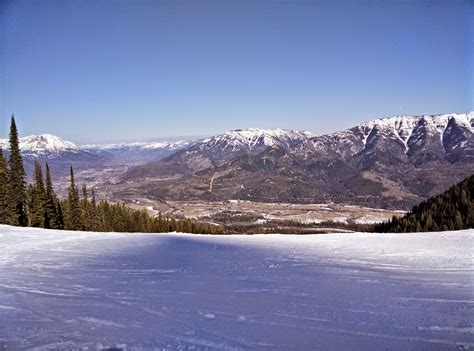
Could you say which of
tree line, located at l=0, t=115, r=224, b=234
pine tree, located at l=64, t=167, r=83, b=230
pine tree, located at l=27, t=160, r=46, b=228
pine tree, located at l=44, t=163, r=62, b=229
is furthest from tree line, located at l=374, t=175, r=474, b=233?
pine tree, located at l=27, t=160, r=46, b=228

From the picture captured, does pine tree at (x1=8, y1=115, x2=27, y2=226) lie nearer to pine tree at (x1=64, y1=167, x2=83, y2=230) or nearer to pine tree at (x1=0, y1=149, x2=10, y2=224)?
pine tree at (x1=0, y1=149, x2=10, y2=224)

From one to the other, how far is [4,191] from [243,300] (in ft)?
149

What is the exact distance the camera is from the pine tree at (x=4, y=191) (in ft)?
146

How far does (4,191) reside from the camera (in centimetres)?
4600

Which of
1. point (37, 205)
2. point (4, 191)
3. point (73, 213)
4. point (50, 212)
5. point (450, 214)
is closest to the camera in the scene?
point (4, 191)

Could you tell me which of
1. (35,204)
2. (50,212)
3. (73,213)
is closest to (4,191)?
(35,204)

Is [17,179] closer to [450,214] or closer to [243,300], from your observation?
[243,300]

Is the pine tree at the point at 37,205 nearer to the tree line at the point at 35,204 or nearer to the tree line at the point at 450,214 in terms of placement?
the tree line at the point at 35,204

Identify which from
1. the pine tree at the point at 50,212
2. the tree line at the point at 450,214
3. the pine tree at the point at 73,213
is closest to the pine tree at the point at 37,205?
the pine tree at the point at 50,212

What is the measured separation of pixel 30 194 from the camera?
51.8 meters

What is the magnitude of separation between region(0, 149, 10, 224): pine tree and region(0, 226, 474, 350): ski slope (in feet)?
104

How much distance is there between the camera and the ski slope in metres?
6.64

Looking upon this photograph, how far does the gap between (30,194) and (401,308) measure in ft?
173

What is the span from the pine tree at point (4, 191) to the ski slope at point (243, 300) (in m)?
31.7
